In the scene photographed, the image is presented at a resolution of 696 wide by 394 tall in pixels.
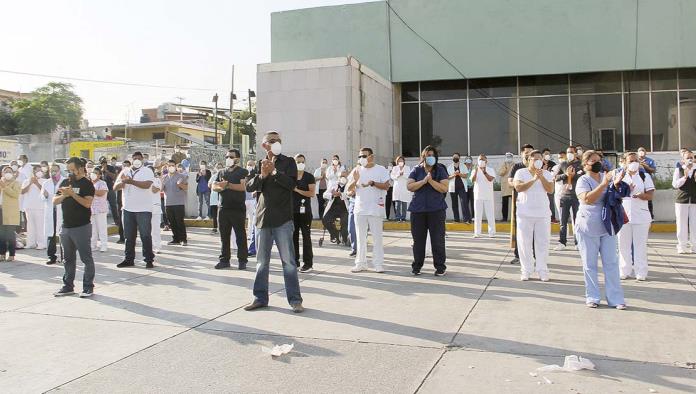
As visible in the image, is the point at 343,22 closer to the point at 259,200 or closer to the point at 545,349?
the point at 259,200

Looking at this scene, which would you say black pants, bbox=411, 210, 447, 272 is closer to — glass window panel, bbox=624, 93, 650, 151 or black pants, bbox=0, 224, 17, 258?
black pants, bbox=0, 224, 17, 258

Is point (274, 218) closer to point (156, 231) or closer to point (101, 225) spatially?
point (156, 231)

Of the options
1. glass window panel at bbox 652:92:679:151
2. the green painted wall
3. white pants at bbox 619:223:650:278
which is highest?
the green painted wall

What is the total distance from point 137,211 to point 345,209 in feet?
13.9

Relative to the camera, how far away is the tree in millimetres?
62438

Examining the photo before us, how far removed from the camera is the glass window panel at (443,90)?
2334 cm

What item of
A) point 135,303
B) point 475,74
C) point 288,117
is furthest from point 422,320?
point 475,74

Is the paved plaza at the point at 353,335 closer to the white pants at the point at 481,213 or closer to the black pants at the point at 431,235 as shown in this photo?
the black pants at the point at 431,235

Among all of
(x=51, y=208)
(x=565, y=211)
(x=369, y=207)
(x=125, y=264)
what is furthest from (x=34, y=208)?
(x=565, y=211)

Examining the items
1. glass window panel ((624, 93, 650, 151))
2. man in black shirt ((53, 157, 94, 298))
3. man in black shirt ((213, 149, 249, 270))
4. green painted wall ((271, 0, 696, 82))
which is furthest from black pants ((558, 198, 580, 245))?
glass window panel ((624, 93, 650, 151))

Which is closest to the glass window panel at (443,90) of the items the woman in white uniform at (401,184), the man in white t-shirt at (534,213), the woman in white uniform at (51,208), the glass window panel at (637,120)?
the glass window panel at (637,120)

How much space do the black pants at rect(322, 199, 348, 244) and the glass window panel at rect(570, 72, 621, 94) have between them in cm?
1365

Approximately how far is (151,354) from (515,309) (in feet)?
12.9

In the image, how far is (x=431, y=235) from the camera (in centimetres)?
918
